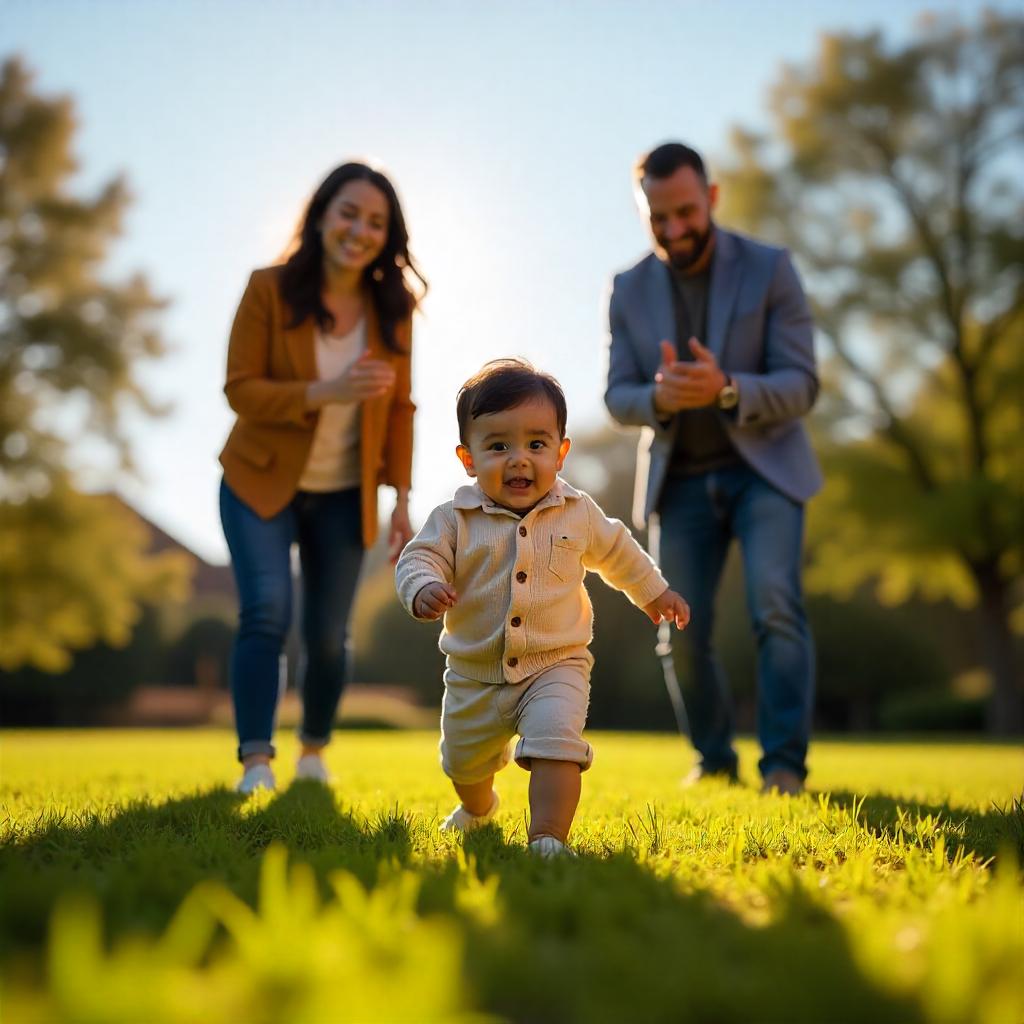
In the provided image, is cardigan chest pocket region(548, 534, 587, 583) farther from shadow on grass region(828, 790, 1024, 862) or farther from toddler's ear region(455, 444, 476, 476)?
shadow on grass region(828, 790, 1024, 862)

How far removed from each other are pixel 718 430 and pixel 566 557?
179 cm

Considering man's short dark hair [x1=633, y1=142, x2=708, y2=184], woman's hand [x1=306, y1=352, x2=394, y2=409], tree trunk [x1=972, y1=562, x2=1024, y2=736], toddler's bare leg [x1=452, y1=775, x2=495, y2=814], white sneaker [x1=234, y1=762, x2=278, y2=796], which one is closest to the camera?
toddler's bare leg [x1=452, y1=775, x2=495, y2=814]

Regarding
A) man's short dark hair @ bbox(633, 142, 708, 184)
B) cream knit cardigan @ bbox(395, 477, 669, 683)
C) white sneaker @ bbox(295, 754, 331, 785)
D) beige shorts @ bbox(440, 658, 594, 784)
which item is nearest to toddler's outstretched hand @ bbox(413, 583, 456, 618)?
cream knit cardigan @ bbox(395, 477, 669, 683)

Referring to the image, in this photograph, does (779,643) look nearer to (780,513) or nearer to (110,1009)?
(780,513)

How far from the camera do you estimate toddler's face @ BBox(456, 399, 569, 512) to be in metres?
2.83

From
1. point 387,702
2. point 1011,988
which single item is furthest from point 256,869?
point 387,702

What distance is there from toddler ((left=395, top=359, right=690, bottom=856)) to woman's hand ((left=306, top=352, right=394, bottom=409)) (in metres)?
1.07

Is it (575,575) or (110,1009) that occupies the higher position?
(575,575)

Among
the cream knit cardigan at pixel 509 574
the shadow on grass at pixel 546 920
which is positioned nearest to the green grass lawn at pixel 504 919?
the shadow on grass at pixel 546 920

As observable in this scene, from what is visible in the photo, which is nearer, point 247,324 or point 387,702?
point 247,324

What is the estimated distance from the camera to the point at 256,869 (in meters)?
1.96

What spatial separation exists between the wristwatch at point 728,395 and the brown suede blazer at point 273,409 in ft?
4.42

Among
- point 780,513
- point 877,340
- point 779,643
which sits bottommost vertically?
point 779,643

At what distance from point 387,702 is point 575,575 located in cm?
2140
